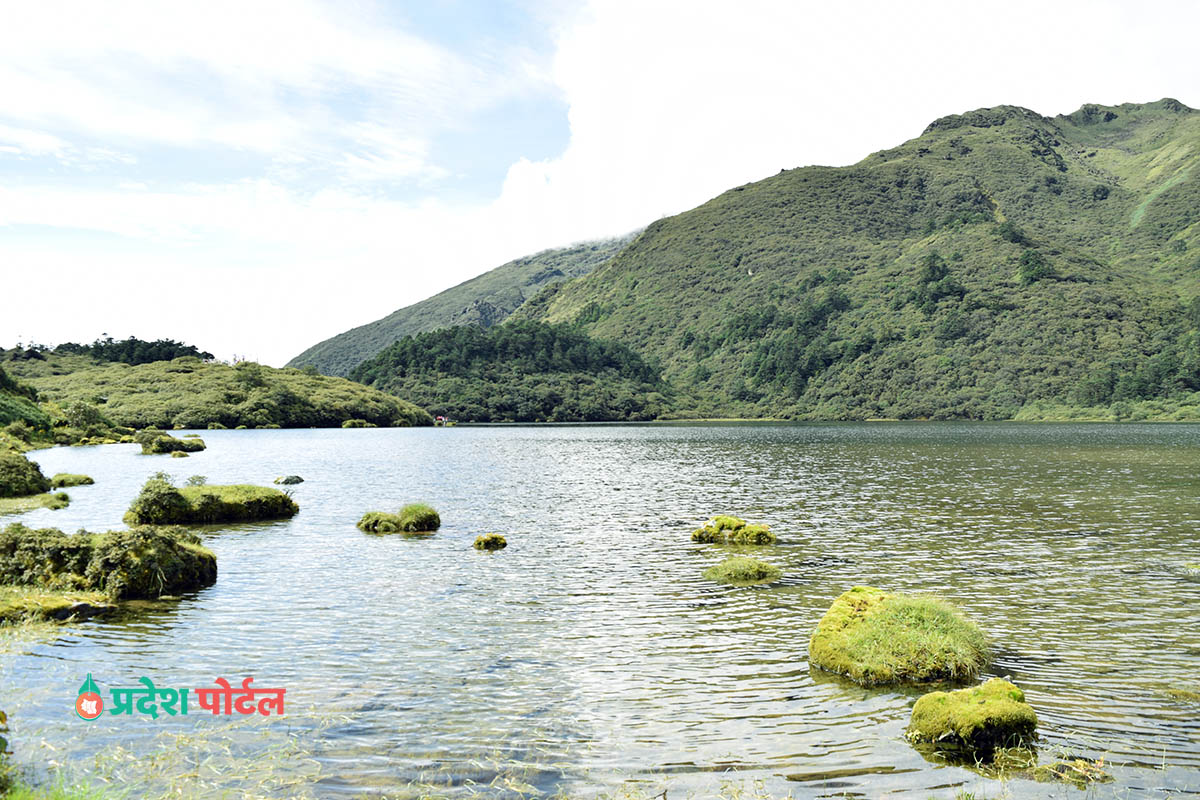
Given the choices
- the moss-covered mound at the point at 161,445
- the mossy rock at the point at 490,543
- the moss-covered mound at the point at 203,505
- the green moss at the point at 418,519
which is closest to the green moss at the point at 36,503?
the moss-covered mound at the point at 203,505

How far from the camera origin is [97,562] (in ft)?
81.1

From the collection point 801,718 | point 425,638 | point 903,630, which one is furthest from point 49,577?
point 903,630

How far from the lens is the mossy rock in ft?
119

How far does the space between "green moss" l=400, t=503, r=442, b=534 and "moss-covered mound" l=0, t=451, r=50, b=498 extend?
1082 inches

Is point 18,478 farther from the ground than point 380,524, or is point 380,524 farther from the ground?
point 18,478

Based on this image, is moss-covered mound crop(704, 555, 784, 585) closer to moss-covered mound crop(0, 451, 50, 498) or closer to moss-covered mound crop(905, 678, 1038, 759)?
moss-covered mound crop(905, 678, 1038, 759)

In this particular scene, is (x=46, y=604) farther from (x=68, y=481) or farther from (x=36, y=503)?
(x=68, y=481)

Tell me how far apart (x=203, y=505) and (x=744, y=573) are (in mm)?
31823

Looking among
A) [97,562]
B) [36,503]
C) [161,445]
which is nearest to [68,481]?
[36,503]

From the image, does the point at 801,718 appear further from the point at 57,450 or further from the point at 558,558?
the point at 57,450

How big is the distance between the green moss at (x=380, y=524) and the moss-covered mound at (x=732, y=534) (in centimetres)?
1616

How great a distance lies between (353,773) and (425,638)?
340 inches

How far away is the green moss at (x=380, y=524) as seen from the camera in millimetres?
41094

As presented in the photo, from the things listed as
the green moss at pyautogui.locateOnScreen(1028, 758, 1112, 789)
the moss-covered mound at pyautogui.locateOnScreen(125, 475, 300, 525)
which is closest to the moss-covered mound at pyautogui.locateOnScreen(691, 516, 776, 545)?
the green moss at pyautogui.locateOnScreen(1028, 758, 1112, 789)
